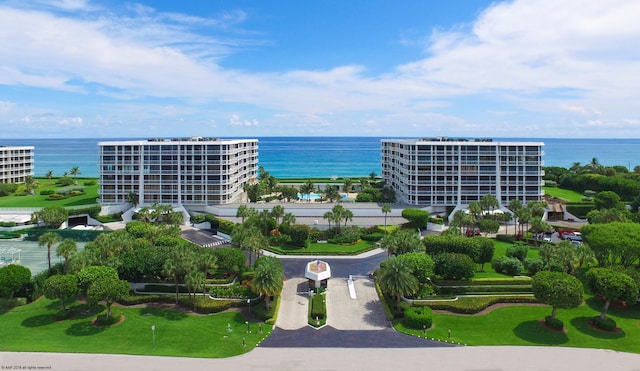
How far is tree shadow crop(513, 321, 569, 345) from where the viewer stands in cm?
4538

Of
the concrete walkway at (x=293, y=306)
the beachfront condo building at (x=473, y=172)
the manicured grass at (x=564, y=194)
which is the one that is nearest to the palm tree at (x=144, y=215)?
the concrete walkway at (x=293, y=306)

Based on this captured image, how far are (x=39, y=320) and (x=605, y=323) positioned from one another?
6303 centimetres

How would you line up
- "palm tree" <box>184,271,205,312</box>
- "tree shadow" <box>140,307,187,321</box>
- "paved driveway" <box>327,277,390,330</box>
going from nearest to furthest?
"paved driveway" <box>327,277,390,330</box>, "tree shadow" <box>140,307,187,321</box>, "palm tree" <box>184,271,205,312</box>

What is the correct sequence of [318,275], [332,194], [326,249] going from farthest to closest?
[332,194]
[326,249]
[318,275]

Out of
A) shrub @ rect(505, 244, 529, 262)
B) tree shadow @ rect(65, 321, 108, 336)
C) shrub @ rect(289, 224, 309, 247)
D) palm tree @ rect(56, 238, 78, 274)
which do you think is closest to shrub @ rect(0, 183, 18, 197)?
palm tree @ rect(56, 238, 78, 274)

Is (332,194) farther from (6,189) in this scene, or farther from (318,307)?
(6,189)

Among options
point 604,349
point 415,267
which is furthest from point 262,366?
point 604,349

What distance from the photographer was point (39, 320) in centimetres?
4984

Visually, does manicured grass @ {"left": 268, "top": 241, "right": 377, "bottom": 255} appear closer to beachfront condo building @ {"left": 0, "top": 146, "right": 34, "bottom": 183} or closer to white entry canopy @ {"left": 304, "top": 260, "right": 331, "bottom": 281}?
white entry canopy @ {"left": 304, "top": 260, "right": 331, "bottom": 281}

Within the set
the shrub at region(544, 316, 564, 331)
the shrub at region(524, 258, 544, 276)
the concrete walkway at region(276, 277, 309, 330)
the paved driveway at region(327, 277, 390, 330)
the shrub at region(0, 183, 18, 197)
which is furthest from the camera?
the shrub at region(0, 183, 18, 197)

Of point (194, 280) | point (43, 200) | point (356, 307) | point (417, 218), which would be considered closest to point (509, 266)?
point (356, 307)

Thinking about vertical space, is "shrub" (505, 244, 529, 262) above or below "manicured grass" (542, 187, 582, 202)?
below

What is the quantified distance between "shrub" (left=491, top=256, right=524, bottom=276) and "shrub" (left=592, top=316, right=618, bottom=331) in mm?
14167

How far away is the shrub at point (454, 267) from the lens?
5741cm
